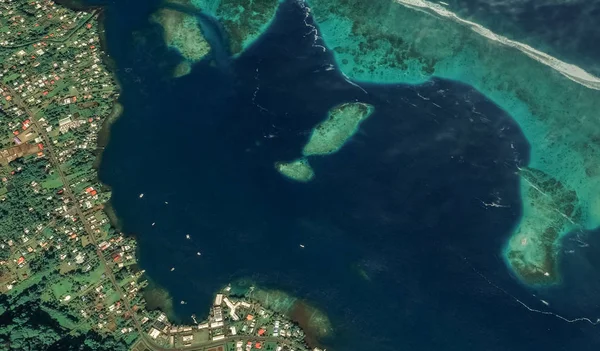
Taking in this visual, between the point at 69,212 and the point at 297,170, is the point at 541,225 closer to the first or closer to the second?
the point at 297,170

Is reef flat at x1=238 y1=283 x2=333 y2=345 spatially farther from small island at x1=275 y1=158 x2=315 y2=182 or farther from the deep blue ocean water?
small island at x1=275 y1=158 x2=315 y2=182

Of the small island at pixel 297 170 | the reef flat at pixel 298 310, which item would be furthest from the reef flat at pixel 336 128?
the reef flat at pixel 298 310

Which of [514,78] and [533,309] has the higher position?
[514,78]

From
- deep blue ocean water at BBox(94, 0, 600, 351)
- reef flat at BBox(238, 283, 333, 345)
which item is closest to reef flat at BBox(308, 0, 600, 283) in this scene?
deep blue ocean water at BBox(94, 0, 600, 351)

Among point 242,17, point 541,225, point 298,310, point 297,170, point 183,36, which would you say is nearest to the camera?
point 298,310

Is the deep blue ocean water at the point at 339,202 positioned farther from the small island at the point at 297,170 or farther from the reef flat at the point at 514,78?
the reef flat at the point at 514,78

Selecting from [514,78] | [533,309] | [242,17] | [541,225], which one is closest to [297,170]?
[242,17]
